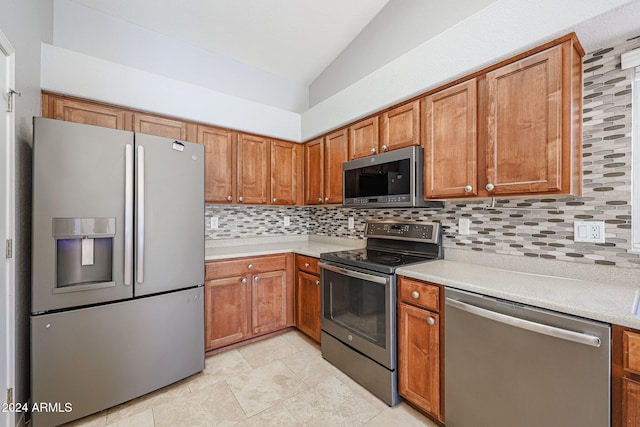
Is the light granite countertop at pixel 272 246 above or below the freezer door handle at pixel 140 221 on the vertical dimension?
below

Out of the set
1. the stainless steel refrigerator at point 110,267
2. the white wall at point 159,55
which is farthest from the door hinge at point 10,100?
the white wall at point 159,55

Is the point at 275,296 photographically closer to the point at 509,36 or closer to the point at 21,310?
the point at 21,310

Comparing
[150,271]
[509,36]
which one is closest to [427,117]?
[509,36]

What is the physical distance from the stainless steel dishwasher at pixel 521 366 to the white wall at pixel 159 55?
2902 millimetres

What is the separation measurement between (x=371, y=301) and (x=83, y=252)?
1.85m

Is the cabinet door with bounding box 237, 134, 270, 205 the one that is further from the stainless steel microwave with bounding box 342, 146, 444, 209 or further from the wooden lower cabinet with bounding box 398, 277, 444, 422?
the wooden lower cabinet with bounding box 398, 277, 444, 422

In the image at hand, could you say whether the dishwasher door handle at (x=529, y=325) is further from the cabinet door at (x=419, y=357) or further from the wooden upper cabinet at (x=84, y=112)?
the wooden upper cabinet at (x=84, y=112)

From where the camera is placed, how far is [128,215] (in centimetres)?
172

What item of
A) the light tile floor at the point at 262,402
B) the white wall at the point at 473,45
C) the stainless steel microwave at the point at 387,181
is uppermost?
the white wall at the point at 473,45

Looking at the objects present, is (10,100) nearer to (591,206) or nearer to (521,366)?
(521,366)

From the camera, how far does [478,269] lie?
1.74 meters

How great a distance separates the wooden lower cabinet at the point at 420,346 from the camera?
60.5 inches

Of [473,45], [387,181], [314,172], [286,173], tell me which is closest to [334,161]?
[314,172]

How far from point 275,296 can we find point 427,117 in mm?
2047
